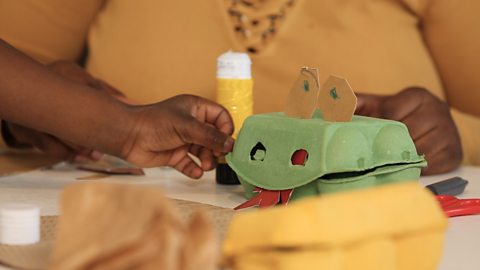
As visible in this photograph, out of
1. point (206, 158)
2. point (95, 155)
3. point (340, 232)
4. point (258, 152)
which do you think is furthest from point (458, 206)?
point (95, 155)

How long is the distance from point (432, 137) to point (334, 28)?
32cm

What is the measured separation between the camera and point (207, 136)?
1.00m

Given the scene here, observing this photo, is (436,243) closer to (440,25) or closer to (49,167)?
(49,167)

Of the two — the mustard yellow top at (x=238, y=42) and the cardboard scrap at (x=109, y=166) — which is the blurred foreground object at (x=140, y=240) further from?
the mustard yellow top at (x=238, y=42)

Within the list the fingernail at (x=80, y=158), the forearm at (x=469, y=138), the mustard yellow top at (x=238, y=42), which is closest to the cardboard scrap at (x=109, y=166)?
the fingernail at (x=80, y=158)

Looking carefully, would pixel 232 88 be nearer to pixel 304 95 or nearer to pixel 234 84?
pixel 234 84

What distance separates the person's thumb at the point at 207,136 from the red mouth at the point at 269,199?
0.33 ft

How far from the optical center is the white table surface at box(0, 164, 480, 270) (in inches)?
29.7

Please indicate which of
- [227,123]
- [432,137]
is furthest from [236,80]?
[432,137]

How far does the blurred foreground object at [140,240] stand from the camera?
50 cm

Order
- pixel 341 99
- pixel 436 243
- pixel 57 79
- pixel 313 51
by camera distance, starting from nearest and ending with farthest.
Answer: pixel 436 243
pixel 341 99
pixel 57 79
pixel 313 51

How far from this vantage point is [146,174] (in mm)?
1172

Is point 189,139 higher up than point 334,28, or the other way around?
point 334,28

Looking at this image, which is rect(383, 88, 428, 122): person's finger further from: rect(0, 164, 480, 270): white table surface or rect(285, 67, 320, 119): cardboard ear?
rect(285, 67, 320, 119): cardboard ear
